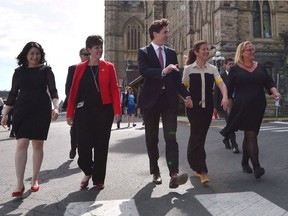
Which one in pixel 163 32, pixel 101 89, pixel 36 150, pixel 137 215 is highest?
pixel 163 32

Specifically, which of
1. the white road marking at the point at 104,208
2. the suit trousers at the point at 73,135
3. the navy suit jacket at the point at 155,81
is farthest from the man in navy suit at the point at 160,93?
the suit trousers at the point at 73,135

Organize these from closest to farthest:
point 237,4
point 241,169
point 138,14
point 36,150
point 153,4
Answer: point 36,150 < point 241,169 < point 237,4 < point 153,4 < point 138,14

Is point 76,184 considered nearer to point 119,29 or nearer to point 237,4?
point 237,4

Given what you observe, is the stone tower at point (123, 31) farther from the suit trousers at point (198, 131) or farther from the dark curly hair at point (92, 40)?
the dark curly hair at point (92, 40)

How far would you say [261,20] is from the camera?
24969mm

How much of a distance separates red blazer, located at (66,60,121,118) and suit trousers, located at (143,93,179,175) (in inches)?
17.2

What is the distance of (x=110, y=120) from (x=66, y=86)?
3.18 feet

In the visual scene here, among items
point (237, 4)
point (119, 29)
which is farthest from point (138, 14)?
point (237, 4)

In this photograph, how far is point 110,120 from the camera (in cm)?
450

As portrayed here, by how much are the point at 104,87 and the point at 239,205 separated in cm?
207

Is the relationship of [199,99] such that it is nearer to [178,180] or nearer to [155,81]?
[155,81]

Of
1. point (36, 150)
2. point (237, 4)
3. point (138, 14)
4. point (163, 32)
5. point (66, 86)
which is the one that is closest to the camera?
point (36, 150)

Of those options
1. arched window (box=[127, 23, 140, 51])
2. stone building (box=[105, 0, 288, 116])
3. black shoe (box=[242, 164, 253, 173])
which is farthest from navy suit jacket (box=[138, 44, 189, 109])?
arched window (box=[127, 23, 140, 51])

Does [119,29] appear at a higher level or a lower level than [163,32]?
higher
